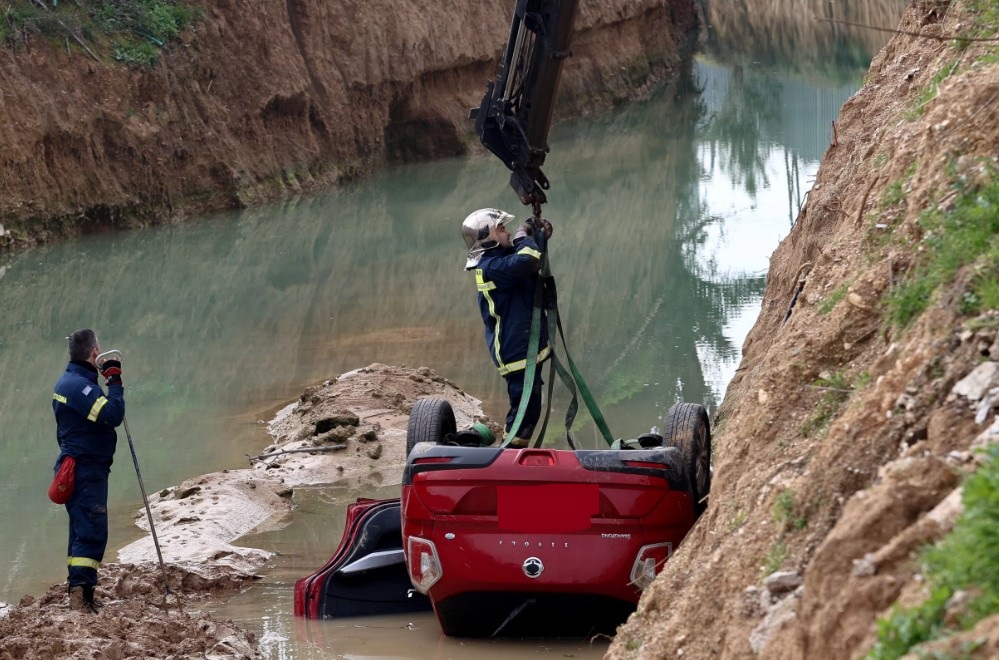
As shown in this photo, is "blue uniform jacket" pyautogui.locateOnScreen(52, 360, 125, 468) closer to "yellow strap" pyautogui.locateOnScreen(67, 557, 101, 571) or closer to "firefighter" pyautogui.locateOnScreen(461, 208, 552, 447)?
"yellow strap" pyautogui.locateOnScreen(67, 557, 101, 571)

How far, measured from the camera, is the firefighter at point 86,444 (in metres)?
7.88

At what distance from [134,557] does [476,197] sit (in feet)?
66.7

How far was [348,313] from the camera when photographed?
60.6ft

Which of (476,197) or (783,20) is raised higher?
(783,20)

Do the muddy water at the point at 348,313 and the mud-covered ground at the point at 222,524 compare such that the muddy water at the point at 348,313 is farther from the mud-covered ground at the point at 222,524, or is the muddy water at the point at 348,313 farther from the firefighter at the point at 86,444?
the firefighter at the point at 86,444

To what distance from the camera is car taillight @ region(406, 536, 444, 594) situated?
6645 mm

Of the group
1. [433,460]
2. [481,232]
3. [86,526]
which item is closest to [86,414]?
[86,526]

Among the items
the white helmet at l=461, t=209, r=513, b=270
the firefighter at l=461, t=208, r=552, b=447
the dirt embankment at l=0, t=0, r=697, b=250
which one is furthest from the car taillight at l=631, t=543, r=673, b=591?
the dirt embankment at l=0, t=0, r=697, b=250

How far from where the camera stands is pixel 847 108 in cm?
1057

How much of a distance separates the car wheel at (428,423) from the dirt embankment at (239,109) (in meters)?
17.3

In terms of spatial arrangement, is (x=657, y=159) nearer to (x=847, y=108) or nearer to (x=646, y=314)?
(x=646, y=314)

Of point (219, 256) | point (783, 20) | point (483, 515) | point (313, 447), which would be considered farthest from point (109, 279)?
point (783, 20)

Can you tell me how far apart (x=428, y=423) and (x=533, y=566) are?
1698 mm

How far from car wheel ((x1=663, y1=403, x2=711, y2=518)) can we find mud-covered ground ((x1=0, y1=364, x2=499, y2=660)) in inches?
105
